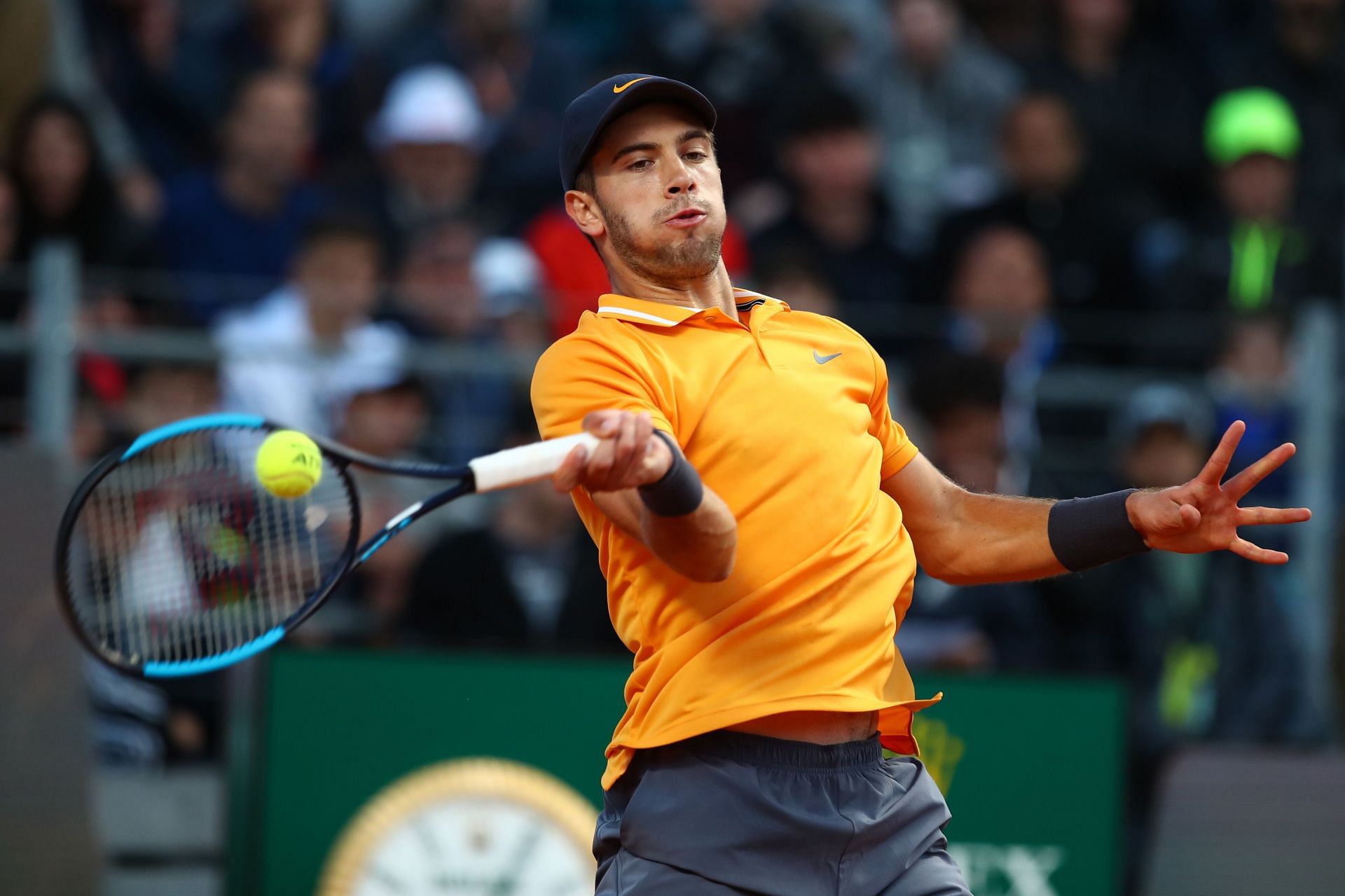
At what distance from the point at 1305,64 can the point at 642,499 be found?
28.1 ft

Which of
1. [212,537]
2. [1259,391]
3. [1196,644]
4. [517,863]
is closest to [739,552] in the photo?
[212,537]

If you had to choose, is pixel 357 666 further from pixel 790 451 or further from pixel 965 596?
pixel 790 451

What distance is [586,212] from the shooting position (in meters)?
4.12

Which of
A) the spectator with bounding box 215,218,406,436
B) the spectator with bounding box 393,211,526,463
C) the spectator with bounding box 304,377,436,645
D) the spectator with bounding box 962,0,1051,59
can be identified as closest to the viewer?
the spectator with bounding box 304,377,436,645

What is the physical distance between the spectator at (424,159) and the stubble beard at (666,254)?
5134mm

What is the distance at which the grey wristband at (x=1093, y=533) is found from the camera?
161 inches

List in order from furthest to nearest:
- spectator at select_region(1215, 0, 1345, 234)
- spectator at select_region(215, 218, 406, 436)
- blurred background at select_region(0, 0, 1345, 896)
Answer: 1. spectator at select_region(1215, 0, 1345, 234)
2. spectator at select_region(215, 218, 406, 436)
3. blurred background at select_region(0, 0, 1345, 896)

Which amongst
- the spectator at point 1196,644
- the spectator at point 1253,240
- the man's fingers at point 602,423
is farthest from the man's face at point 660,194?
the spectator at point 1253,240

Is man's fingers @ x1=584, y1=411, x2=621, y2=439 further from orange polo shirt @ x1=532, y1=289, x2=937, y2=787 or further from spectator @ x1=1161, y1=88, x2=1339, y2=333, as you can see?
spectator @ x1=1161, y1=88, x2=1339, y2=333

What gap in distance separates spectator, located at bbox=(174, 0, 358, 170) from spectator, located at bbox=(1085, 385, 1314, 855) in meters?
4.62

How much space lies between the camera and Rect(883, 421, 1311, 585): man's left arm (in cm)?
396

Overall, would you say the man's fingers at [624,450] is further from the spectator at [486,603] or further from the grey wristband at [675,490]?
the spectator at [486,603]

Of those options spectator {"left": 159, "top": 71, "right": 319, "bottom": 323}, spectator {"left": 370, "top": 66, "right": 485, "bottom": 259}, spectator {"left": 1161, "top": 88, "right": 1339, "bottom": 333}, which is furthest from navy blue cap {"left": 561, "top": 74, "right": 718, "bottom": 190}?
spectator {"left": 1161, "top": 88, "right": 1339, "bottom": 333}

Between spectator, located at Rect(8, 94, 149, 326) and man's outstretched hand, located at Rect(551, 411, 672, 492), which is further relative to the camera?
spectator, located at Rect(8, 94, 149, 326)
